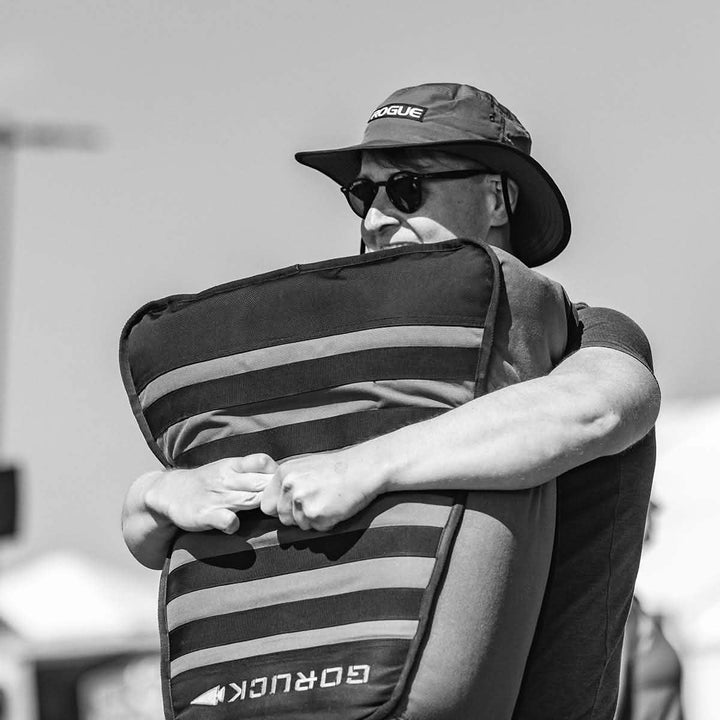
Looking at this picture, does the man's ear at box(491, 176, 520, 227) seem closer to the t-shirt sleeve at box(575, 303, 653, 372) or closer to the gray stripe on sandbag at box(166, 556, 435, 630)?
the t-shirt sleeve at box(575, 303, 653, 372)

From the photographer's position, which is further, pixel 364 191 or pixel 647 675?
pixel 647 675

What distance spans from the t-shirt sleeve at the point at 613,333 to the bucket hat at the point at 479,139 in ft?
0.73

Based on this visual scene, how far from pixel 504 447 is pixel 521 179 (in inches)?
22.0

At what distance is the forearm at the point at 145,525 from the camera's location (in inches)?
67.8

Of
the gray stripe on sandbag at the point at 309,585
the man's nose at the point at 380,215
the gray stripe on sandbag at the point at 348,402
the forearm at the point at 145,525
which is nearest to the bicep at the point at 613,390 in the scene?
the gray stripe on sandbag at the point at 348,402

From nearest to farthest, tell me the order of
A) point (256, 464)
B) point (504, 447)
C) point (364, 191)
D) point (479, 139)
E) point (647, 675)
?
point (504, 447), point (256, 464), point (479, 139), point (364, 191), point (647, 675)

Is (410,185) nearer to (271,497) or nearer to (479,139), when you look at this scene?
(479,139)

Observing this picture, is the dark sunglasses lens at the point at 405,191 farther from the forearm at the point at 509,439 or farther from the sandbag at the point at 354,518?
the forearm at the point at 509,439

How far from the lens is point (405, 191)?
1870 mm

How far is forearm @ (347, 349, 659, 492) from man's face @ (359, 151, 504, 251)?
376mm

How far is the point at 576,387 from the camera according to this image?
5.10 ft

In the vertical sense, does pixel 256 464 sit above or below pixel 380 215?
below

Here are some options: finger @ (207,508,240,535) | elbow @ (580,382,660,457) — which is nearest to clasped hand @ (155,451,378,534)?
finger @ (207,508,240,535)

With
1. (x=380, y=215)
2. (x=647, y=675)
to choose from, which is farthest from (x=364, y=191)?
(x=647, y=675)
